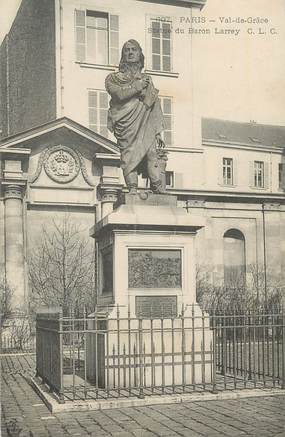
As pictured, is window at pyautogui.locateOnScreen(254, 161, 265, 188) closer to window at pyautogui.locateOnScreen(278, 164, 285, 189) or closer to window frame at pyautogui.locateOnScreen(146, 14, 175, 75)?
window at pyautogui.locateOnScreen(278, 164, 285, 189)

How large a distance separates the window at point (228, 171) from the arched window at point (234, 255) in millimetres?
3047

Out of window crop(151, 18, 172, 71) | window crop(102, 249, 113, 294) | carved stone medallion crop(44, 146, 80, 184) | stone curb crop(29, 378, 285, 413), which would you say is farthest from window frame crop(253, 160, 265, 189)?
stone curb crop(29, 378, 285, 413)

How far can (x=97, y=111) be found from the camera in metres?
27.6

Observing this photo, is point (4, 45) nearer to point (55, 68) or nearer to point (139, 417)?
point (55, 68)

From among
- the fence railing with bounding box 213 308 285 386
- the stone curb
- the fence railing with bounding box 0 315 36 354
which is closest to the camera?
the stone curb

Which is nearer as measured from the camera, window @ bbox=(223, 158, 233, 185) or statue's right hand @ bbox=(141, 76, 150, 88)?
statue's right hand @ bbox=(141, 76, 150, 88)

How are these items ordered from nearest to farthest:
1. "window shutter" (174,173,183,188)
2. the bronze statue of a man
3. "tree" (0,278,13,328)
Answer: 1. the bronze statue of a man
2. "tree" (0,278,13,328)
3. "window shutter" (174,173,183,188)

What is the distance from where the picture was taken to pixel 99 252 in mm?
10641

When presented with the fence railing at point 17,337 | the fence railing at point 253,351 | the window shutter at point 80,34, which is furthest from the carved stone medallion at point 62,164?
the fence railing at point 253,351

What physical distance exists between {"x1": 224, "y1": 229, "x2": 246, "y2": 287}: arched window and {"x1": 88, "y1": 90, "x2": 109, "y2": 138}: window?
7500 mm

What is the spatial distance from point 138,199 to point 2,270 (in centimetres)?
1488

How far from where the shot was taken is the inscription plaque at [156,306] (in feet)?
31.1

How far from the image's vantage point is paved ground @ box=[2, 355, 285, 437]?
655cm

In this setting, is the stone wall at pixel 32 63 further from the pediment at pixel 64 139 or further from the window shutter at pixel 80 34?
the pediment at pixel 64 139
